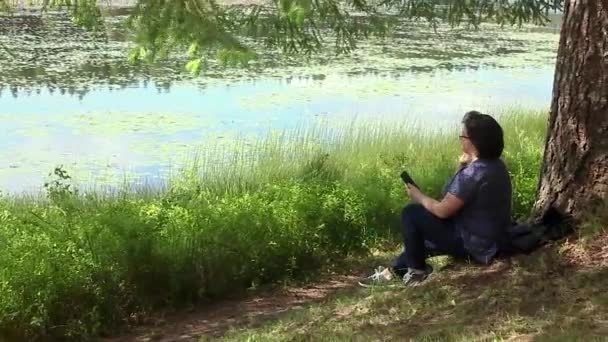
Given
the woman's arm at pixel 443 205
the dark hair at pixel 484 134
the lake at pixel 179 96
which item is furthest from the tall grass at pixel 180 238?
the lake at pixel 179 96

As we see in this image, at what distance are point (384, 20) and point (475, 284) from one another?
450 centimetres

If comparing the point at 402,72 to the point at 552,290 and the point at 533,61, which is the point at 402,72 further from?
the point at 552,290

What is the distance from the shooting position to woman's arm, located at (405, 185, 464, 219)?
413 centimetres

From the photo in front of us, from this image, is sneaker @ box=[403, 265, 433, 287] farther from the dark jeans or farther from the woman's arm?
the woman's arm

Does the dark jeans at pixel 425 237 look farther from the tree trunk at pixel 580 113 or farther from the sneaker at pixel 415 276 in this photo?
the tree trunk at pixel 580 113

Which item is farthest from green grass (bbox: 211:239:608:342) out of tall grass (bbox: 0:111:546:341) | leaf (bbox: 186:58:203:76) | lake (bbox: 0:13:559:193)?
lake (bbox: 0:13:559:193)

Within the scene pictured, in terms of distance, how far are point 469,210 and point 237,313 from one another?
1.79 m

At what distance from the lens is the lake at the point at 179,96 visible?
11.1m

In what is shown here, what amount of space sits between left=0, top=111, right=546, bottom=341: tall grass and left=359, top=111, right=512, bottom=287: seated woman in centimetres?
179

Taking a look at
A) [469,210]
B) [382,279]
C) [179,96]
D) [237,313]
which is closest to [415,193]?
[469,210]

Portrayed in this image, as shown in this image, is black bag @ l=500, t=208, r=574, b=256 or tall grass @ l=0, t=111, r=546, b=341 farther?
tall grass @ l=0, t=111, r=546, b=341

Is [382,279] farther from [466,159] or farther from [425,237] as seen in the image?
[466,159]

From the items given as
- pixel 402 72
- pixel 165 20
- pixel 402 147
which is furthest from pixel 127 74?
pixel 165 20

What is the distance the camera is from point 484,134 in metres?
4.11
